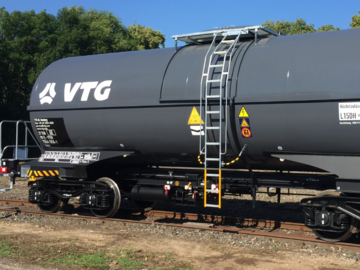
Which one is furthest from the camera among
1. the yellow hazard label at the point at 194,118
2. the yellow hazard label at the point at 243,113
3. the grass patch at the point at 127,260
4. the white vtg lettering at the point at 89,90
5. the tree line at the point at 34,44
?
the tree line at the point at 34,44

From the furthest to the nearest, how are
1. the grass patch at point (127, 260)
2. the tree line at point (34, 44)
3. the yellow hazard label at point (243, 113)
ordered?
the tree line at point (34, 44)
the yellow hazard label at point (243, 113)
the grass patch at point (127, 260)

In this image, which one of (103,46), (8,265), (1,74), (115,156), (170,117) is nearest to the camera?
(8,265)

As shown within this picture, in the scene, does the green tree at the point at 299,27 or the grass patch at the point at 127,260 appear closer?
the grass patch at the point at 127,260

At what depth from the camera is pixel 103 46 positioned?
31.5 metres

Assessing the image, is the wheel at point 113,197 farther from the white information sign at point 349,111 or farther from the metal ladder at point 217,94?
the white information sign at point 349,111

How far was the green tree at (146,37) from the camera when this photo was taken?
45312 millimetres

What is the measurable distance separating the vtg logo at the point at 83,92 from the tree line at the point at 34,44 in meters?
16.8

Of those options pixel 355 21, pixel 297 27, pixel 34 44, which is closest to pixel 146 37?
pixel 297 27

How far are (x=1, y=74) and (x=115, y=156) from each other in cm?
1974

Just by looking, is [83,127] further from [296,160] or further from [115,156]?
[296,160]

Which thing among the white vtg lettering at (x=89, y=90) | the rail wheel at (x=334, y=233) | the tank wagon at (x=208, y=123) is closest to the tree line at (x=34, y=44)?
the tank wagon at (x=208, y=123)

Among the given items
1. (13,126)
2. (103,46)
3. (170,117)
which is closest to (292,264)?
(170,117)

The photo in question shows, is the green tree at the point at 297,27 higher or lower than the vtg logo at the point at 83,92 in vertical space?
higher

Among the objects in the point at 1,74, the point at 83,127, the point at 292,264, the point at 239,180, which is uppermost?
the point at 1,74
